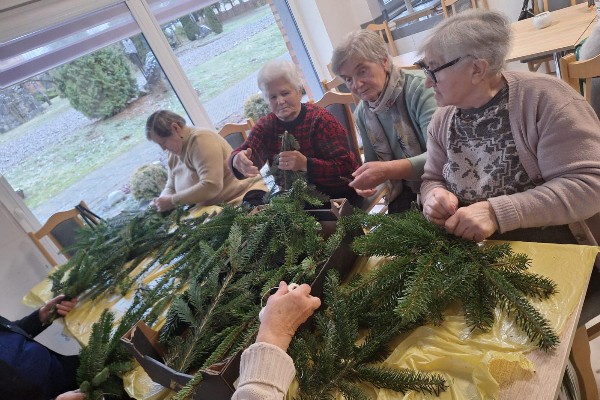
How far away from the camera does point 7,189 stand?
2975mm

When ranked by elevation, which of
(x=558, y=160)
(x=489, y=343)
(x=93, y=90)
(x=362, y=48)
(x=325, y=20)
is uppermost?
(x=93, y=90)

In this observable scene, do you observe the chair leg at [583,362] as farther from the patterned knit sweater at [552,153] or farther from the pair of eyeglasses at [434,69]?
the pair of eyeglasses at [434,69]

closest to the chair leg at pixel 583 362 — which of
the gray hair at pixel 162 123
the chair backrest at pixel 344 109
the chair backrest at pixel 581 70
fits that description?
the chair backrest at pixel 581 70

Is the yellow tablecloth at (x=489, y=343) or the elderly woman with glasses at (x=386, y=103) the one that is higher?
the elderly woman with glasses at (x=386, y=103)

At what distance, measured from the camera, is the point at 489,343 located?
72 centimetres

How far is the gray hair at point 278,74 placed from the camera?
1805 mm

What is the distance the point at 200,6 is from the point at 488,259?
3.98 metres

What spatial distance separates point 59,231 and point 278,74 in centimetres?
231

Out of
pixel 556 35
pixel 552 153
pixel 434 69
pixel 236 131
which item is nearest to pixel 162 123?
pixel 236 131

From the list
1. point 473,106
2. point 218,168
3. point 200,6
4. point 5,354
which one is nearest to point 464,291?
point 473,106

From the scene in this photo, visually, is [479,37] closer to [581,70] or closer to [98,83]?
[581,70]

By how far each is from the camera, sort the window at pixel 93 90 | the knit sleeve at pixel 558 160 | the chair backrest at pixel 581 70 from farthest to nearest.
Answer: the window at pixel 93 90, the chair backrest at pixel 581 70, the knit sleeve at pixel 558 160

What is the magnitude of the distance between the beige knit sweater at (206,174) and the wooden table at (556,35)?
1983 mm

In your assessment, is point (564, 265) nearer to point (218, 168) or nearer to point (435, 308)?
point (435, 308)
